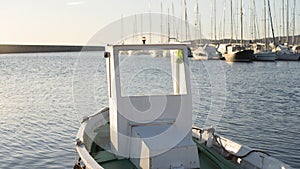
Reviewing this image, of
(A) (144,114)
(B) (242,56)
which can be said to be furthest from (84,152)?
(B) (242,56)

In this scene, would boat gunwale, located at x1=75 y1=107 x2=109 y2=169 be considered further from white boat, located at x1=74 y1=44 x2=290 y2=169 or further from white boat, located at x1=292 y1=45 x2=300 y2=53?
white boat, located at x1=292 y1=45 x2=300 y2=53

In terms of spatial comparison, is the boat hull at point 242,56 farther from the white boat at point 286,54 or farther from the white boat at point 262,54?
the white boat at point 286,54

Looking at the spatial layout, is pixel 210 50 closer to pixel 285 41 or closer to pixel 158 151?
pixel 285 41

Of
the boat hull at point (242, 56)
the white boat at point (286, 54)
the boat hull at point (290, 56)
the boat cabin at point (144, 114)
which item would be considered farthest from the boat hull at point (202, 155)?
the white boat at point (286, 54)

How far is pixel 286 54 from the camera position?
7575 cm

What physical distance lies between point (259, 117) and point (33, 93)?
744 inches

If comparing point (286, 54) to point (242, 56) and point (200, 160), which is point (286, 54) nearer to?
point (242, 56)

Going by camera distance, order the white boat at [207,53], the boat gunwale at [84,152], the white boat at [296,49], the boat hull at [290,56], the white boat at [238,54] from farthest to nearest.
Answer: the white boat at [296,49] < the white boat at [207,53] < the boat hull at [290,56] < the white boat at [238,54] < the boat gunwale at [84,152]

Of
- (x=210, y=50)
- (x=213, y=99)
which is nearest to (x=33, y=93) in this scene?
(x=213, y=99)

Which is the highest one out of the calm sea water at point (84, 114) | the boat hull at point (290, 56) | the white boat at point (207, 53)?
the white boat at point (207, 53)

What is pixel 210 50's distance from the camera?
8044 cm

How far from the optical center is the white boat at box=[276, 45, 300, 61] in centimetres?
7475

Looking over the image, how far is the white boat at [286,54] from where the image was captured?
74750 millimetres

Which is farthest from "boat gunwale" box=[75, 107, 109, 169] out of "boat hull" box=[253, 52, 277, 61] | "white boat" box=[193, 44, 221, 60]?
"boat hull" box=[253, 52, 277, 61]
